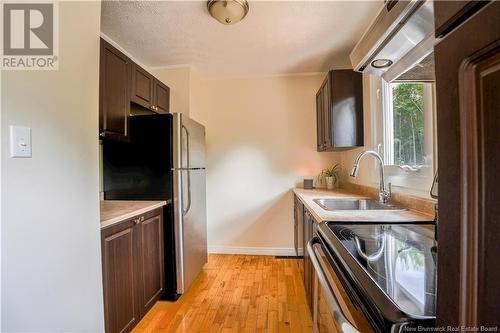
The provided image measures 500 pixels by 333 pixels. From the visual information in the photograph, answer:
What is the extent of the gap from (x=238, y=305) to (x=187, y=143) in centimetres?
152

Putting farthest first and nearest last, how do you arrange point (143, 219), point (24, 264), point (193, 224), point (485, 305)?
point (193, 224), point (143, 219), point (24, 264), point (485, 305)

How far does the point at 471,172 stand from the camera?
1.24ft

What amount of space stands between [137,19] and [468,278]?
259 centimetres

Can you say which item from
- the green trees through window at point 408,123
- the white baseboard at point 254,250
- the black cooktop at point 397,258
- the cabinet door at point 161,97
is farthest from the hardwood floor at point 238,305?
the cabinet door at point 161,97

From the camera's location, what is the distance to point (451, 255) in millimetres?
412

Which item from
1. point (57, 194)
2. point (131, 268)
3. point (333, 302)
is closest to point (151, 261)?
point (131, 268)

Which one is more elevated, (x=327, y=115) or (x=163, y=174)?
(x=327, y=115)

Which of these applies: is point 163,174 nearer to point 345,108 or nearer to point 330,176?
point 345,108

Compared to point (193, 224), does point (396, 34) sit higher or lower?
higher

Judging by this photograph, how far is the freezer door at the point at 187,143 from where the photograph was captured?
2.24 meters

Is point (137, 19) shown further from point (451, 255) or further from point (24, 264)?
point (451, 255)

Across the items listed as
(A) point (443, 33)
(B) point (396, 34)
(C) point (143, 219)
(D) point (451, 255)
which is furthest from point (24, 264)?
(B) point (396, 34)

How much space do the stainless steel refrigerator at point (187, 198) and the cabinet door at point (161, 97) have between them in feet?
1.63

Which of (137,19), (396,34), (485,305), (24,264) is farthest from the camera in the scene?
(137,19)
